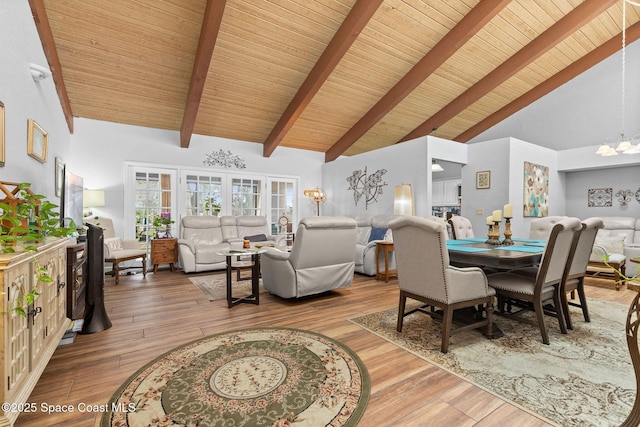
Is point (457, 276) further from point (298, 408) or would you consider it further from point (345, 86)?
point (345, 86)

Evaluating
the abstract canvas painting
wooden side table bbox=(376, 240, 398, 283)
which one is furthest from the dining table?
the abstract canvas painting

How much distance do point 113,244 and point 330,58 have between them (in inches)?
183

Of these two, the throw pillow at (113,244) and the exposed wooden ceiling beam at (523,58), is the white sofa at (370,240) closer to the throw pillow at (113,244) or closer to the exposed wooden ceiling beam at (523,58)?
the exposed wooden ceiling beam at (523,58)

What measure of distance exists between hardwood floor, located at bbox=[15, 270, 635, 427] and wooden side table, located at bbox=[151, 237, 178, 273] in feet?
3.76

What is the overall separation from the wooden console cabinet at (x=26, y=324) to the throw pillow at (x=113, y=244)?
3.07 meters

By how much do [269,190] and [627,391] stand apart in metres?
6.49

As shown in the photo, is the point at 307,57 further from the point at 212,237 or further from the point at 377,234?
the point at 212,237

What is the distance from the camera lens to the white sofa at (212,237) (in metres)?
5.18

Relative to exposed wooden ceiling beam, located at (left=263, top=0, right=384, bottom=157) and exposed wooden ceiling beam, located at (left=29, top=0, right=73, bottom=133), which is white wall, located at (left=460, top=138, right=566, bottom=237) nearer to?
exposed wooden ceiling beam, located at (left=263, top=0, right=384, bottom=157)

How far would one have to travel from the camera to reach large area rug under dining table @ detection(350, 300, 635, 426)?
5.21ft

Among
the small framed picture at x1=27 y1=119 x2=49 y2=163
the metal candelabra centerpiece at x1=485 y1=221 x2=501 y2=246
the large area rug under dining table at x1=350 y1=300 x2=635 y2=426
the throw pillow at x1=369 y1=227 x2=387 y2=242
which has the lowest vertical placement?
the large area rug under dining table at x1=350 y1=300 x2=635 y2=426

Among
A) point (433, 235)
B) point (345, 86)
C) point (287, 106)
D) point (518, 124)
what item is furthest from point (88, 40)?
point (518, 124)

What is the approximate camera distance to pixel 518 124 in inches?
287

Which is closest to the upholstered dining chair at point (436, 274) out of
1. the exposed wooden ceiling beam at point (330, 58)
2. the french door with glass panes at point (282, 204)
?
the exposed wooden ceiling beam at point (330, 58)
